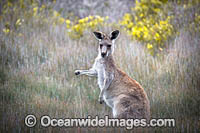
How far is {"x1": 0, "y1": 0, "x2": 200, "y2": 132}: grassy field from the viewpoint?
507cm

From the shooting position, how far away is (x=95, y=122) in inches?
191

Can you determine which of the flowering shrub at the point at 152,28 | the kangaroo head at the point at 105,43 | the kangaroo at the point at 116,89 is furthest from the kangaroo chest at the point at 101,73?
the flowering shrub at the point at 152,28

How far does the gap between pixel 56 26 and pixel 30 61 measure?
2.51m

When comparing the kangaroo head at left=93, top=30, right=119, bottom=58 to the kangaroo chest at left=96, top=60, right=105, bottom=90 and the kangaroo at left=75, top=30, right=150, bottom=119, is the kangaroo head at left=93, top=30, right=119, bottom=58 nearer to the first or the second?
the kangaroo at left=75, top=30, right=150, bottom=119

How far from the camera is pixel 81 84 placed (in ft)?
21.3

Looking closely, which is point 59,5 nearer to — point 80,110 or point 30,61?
point 30,61

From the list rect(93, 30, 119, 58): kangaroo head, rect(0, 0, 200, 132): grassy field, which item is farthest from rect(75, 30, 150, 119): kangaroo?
rect(0, 0, 200, 132): grassy field

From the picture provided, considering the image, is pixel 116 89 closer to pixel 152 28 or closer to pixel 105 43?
pixel 105 43

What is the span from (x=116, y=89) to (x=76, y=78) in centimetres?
182

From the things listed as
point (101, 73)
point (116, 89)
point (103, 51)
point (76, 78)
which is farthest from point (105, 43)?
point (76, 78)

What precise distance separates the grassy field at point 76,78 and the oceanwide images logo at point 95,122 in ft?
0.42

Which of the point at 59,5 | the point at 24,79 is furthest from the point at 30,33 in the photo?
the point at 59,5

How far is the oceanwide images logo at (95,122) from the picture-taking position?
4.53 metres

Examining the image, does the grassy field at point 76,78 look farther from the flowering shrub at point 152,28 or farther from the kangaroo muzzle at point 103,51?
the kangaroo muzzle at point 103,51
